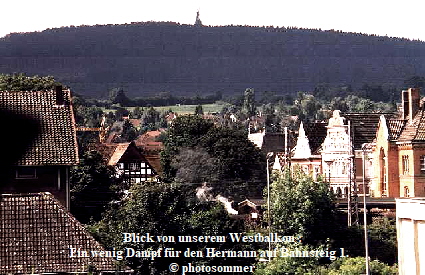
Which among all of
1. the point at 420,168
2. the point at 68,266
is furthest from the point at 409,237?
the point at 420,168

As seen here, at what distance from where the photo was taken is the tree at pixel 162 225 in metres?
42.1

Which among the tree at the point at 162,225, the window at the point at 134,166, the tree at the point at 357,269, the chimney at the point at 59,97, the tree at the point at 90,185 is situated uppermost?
the chimney at the point at 59,97

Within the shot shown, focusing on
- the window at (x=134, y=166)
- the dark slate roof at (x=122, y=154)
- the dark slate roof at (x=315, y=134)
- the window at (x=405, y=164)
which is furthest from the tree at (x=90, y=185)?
the window at (x=134, y=166)

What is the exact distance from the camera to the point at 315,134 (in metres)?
92.6

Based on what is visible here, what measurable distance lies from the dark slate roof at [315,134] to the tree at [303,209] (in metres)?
30.3

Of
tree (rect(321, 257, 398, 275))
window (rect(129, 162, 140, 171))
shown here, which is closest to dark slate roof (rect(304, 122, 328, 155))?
window (rect(129, 162, 140, 171))

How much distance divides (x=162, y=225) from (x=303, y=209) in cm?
1468

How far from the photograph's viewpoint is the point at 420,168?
70.5m

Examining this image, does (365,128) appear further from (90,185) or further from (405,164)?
(90,185)

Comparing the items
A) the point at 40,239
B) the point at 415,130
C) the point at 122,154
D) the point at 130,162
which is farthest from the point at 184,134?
the point at 40,239

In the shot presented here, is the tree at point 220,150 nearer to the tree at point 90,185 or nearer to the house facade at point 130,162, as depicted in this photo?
the house facade at point 130,162

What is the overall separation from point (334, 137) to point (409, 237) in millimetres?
Result: 53117

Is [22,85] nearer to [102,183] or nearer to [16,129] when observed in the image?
[102,183]

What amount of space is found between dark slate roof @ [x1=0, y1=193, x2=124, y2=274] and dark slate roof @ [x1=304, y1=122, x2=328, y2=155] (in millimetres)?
61730
